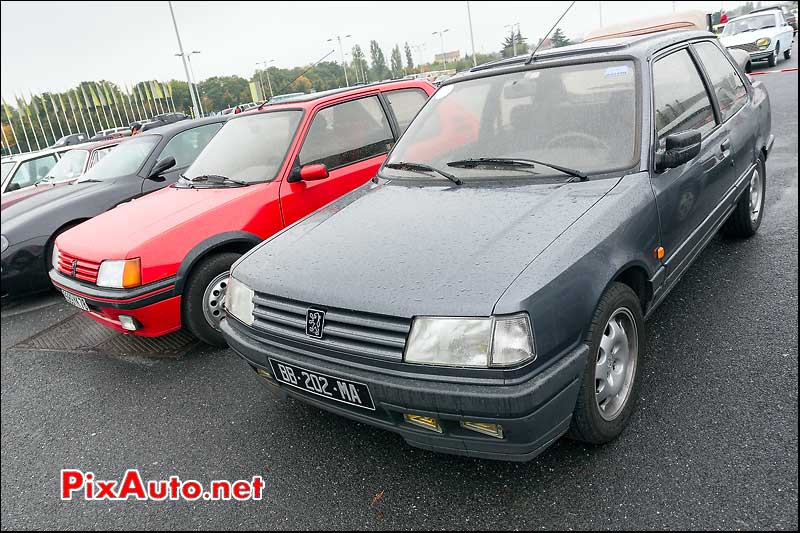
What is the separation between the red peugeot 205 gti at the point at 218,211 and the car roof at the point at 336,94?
0.05 feet

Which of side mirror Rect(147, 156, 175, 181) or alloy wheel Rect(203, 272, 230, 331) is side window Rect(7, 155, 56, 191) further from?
alloy wheel Rect(203, 272, 230, 331)

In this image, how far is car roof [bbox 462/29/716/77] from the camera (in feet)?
10.3

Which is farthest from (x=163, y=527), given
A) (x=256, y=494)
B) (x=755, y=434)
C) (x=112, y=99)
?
(x=755, y=434)

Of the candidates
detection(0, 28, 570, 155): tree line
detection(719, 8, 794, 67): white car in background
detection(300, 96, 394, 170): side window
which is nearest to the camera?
detection(0, 28, 570, 155): tree line

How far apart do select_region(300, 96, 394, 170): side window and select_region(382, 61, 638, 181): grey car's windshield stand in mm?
1081

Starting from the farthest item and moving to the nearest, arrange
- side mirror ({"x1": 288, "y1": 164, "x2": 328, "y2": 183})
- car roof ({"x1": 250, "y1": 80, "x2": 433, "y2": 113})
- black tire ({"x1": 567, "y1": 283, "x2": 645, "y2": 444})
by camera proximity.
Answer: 1. car roof ({"x1": 250, "y1": 80, "x2": 433, "y2": 113})
2. side mirror ({"x1": 288, "y1": 164, "x2": 328, "y2": 183})
3. black tire ({"x1": 567, "y1": 283, "x2": 645, "y2": 444})

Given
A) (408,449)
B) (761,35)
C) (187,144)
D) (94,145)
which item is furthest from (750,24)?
(408,449)

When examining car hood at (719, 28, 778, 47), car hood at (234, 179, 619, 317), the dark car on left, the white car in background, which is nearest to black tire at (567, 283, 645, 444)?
car hood at (234, 179, 619, 317)

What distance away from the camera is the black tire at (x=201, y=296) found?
3809 mm

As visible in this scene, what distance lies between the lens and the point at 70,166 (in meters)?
8.18

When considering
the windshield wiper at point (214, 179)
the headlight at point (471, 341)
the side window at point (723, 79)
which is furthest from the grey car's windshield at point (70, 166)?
the side window at point (723, 79)

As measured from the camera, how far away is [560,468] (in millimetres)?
2342

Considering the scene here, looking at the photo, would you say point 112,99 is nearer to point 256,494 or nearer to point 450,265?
point 450,265

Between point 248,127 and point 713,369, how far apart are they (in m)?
3.93
